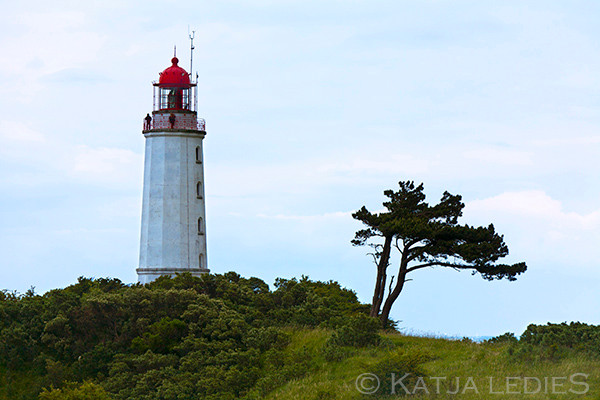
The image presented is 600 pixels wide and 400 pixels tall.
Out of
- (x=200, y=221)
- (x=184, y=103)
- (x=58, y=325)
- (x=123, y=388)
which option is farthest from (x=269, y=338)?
(x=184, y=103)

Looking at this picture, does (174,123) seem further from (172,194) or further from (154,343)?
(154,343)

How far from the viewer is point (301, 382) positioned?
93.8 ft

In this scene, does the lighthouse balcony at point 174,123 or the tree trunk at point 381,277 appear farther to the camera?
the lighthouse balcony at point 174,123

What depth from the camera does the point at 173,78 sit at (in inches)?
Result: 1793

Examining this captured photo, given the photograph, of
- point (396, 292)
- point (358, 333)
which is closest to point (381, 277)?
point (396, 292)

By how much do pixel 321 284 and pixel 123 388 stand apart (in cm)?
2154

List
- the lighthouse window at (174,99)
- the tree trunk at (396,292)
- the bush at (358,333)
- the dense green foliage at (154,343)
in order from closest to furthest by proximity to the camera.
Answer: the dense green foliage at (154,343)
the bush at (358,333)
the tree trunk at (396,292)
the lighthouse window at (174,99)

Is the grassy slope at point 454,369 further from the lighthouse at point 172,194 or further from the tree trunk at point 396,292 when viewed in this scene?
the lighthouse at point 172,194

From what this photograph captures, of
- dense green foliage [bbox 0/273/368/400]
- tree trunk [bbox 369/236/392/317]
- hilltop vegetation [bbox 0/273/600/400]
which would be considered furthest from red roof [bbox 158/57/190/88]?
tree trunk [bbox 369/236/392/317]

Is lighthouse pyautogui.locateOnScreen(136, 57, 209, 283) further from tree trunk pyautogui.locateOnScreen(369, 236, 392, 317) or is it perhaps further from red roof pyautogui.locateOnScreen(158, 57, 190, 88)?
tree trunk pyautogui.locateOnScreen(369, 236, 392, 317)

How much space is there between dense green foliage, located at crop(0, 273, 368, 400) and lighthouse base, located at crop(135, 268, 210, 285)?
15.8 ft

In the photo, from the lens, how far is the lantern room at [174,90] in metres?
45.2

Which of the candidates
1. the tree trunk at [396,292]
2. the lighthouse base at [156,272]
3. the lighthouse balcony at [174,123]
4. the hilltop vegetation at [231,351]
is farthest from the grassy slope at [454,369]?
the lighthouse balcony at [174,123]

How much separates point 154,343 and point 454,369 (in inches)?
479
